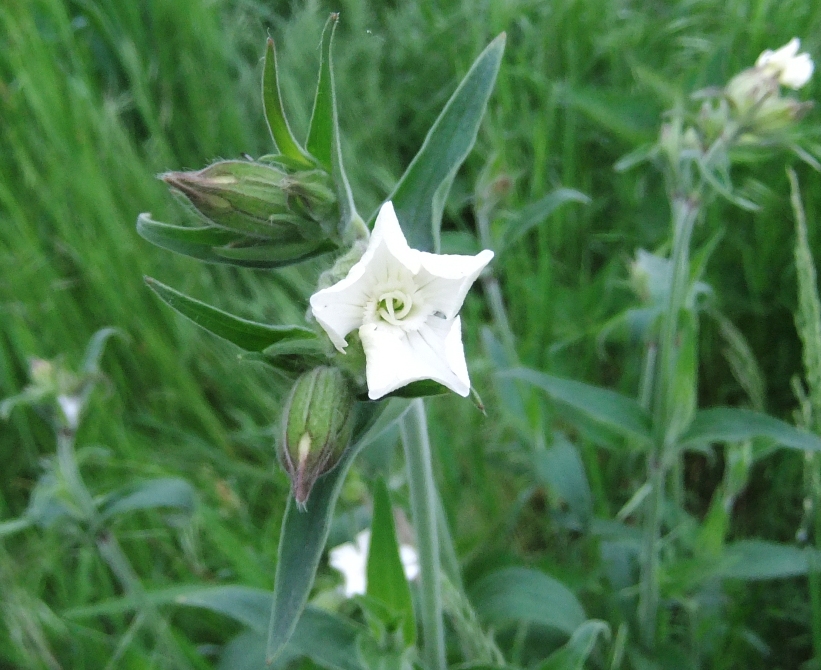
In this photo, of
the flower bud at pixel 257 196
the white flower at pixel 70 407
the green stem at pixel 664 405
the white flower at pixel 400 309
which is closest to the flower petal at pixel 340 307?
the white flower at pixel 400 309

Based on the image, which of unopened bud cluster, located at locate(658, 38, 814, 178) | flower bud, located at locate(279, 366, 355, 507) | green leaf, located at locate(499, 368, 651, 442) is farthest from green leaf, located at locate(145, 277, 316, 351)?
unopened bud cluster, located at locate(658, 38, 814, 178)

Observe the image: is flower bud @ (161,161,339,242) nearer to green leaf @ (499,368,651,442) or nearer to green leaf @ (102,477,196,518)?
green leaf @ (499,368,651,442)

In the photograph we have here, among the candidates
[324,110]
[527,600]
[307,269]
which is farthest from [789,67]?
[307,269]

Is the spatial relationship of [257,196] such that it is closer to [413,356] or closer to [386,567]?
[413,356]

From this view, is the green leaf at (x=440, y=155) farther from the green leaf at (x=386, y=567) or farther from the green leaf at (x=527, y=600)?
the green leaf at (x=527, y=600)

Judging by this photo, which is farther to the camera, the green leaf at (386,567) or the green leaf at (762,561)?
the green leaf at (762,561)
